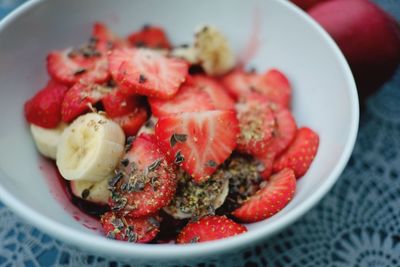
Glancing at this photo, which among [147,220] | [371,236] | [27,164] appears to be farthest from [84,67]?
[371,236]

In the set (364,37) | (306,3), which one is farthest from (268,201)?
(306,3)

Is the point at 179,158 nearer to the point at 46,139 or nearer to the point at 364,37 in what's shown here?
the point at 46,139

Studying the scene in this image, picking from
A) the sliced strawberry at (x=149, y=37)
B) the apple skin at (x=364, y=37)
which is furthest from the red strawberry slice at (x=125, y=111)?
the apple skin at (x=364, y=37)

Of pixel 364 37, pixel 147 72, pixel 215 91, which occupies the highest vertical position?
pixel 147 72

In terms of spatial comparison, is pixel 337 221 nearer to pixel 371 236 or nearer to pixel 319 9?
pixel 371 236

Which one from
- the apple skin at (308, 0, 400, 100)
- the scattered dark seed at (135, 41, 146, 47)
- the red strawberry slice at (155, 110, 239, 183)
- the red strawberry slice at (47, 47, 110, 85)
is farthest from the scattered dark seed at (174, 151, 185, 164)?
the apple skin at (308, 0, 400, 100)

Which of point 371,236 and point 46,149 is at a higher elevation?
point 46,149
